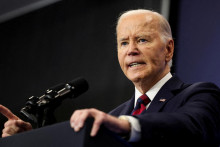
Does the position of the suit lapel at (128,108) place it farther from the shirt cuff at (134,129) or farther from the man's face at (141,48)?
the shirt cuff at (134,129)

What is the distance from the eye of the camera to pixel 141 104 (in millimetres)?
1847

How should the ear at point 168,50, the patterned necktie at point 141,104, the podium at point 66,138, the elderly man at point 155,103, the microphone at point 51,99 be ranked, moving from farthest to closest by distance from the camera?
the ear at point 168,50
the patterned necktie at point 141,104
the microphone at point 51,99
the elderly man at point 155,103
the podium at point 66,138

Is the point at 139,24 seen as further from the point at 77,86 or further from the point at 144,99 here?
the point at 77,86

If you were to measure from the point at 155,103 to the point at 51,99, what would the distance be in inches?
19.1

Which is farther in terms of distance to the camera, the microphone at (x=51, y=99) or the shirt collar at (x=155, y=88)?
the shirt collar at (x=155, y=88)

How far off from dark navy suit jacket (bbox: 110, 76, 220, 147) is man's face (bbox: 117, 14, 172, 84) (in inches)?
6.0

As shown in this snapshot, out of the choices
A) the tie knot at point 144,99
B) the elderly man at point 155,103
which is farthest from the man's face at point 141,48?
the tie knot at point 144,99

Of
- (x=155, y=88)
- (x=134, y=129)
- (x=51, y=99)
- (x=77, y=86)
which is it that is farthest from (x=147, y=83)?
(x=134, y=129)

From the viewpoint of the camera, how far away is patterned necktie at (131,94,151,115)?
181 cm

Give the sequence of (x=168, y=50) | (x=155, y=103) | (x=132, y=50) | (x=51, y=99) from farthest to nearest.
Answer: (x=168, y=50)
(x=132, y=50)
(x=155, y=103)
(x=51, y=99)

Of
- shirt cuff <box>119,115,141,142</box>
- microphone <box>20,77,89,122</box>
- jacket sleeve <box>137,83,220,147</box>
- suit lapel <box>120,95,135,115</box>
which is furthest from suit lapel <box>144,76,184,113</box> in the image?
shirt cuff <box>119,115,141,142</box>

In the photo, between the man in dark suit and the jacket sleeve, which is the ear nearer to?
the man in dark suit

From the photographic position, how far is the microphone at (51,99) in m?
1.51

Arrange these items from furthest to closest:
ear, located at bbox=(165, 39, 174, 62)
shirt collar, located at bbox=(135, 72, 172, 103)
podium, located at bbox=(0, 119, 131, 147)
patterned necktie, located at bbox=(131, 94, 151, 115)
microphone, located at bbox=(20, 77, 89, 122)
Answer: ear, located at bbox=(165, 39, 174, 62) → shirt collar, located at bbox=(135, 72, 172, 103) → patterned necktie, located at bbox=(131, 94, 151, 115) → microphone, located at bbox=(20, 77, 89, 122) → podium, located at bbox=(0, 119, 131, 147)
